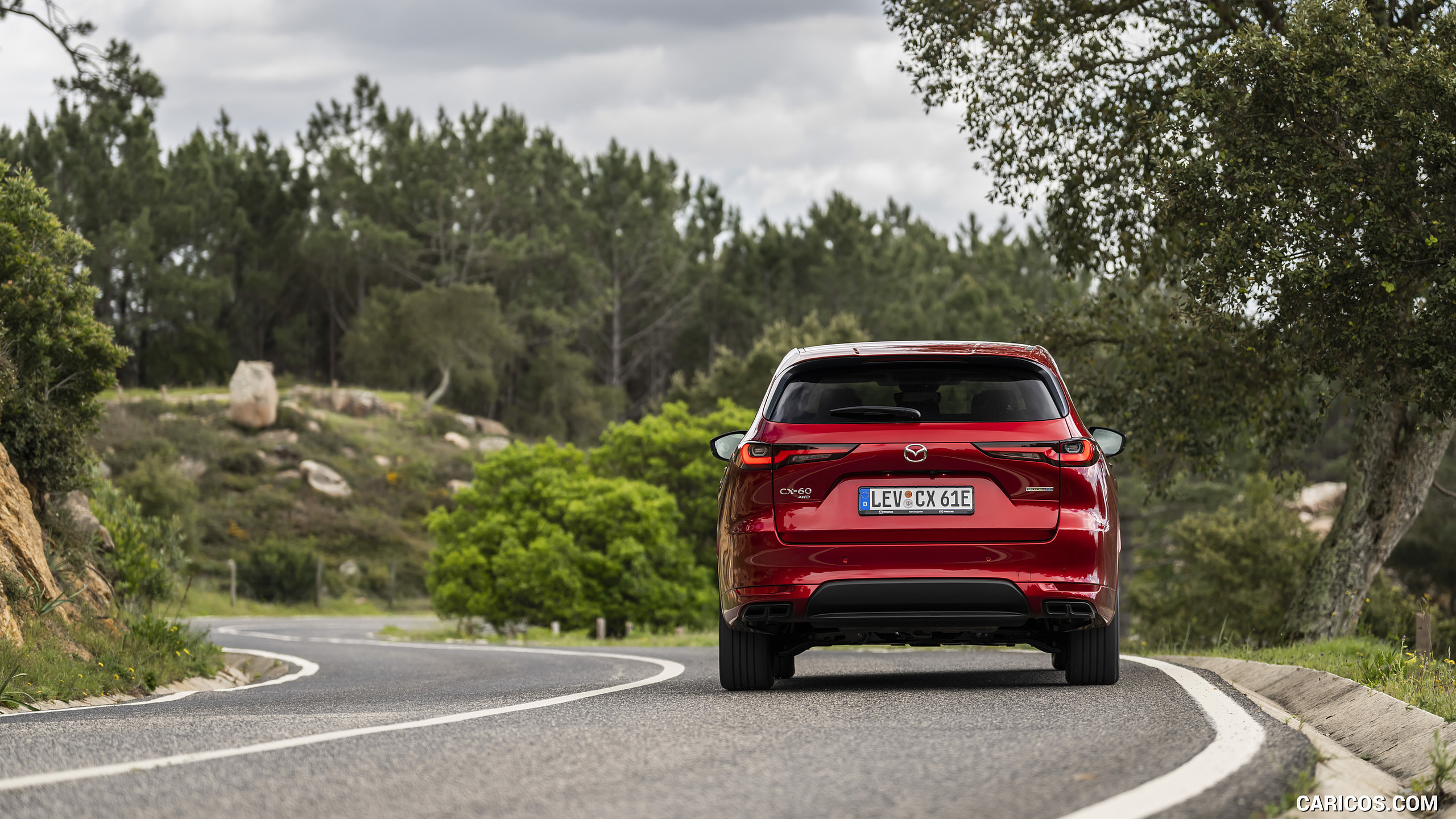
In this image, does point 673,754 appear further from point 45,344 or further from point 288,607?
point 288,607

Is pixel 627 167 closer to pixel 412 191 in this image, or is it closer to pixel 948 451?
pixel 412 191

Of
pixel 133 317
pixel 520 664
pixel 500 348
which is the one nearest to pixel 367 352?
pixel 500 348

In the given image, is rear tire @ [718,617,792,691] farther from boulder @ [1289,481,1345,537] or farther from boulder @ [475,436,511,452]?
→ boulder @ [475,436,511,452]

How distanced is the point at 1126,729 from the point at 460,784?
9.25 feet

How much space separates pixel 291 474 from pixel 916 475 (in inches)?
2434

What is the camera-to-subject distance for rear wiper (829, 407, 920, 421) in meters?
7.27

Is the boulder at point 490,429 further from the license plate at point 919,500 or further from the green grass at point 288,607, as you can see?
the license plate at point 919,500

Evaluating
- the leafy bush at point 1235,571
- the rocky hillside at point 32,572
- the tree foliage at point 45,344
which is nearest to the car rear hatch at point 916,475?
the rocky hillside at point 32,572

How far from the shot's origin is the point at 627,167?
82.4m

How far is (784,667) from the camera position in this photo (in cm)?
919

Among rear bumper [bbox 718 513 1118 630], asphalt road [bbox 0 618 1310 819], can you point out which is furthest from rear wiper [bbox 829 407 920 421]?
asphalt road [bbox 0 618 1310 819]

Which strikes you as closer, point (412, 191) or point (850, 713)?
point (850, 713)

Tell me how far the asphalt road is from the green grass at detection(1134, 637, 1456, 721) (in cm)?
67

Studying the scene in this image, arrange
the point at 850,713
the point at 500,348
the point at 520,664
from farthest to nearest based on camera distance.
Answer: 1. the point at 500,348
2. the point at 520,664
3. the point at 850,713
